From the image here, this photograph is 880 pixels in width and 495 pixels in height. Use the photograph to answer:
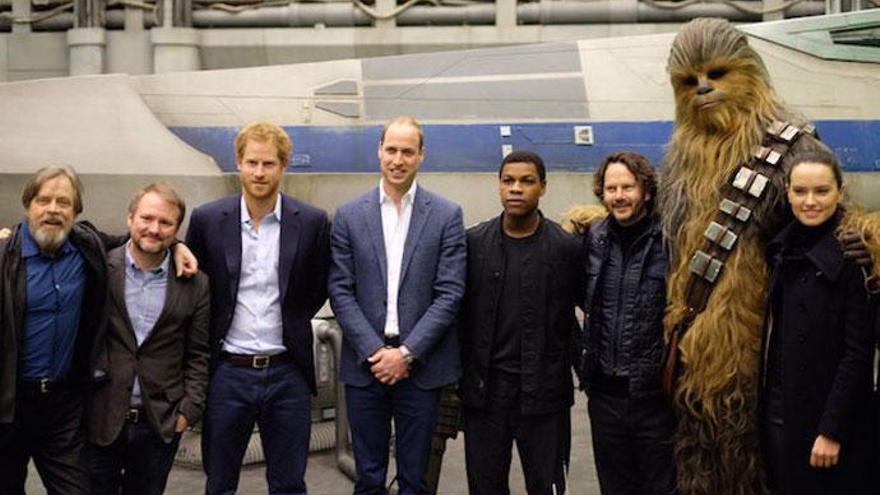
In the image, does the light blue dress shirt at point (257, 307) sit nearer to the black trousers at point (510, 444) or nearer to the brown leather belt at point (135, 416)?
the brown leather belt at point (135, 416)

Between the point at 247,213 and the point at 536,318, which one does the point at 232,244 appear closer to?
the point at 247,213

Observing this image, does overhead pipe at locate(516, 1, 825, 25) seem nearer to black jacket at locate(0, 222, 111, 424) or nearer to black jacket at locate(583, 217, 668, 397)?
black jacket at locate(583, 217, 668, 397)

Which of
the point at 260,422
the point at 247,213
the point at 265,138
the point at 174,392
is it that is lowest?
the point at 260,422

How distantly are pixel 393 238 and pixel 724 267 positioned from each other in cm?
127

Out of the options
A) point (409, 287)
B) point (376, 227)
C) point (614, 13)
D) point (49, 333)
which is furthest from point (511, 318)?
point (614, 13)

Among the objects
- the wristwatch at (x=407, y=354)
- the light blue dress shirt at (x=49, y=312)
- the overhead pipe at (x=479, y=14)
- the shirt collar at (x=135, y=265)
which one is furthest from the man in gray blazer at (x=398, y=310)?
the overhead pipe at (x=479, y=14)

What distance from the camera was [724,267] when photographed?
3777 mm

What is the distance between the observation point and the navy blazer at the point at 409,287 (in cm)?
405

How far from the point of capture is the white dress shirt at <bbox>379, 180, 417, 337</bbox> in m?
4.10

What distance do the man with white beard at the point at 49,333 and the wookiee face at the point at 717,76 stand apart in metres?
2.27

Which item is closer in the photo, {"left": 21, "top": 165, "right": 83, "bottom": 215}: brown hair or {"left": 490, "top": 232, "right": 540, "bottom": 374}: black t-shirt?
{"left": 21, "top": 165, "right": 83, "bottom": 215}: brown hair

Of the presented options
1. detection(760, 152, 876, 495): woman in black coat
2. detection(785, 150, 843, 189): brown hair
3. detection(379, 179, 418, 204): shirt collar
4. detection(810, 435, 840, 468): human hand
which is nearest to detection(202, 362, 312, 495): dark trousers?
detection(379, 179, 418, 204): shirt collar

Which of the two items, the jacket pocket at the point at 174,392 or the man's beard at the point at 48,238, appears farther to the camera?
the jacket pocket at the point at 174,392

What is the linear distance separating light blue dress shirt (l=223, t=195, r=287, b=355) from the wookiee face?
66.3 inches
